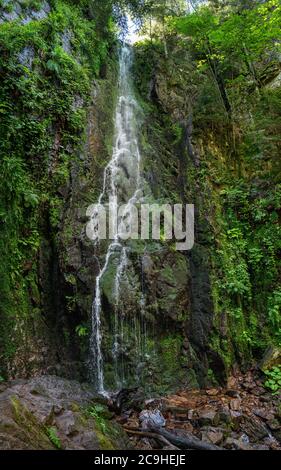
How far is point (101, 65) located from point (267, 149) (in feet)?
20.8

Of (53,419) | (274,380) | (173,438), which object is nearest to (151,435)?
(173,438)

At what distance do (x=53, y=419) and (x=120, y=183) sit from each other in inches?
243

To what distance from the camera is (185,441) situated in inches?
206

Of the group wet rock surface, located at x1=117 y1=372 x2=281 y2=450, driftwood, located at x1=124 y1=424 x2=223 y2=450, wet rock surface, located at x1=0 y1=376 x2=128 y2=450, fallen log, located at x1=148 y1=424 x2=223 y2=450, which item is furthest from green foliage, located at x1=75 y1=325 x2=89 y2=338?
fallen log, located at x1=148 y1=424 x2=223 y2=450

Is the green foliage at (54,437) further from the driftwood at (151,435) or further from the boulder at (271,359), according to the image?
the boulder at (271,359)

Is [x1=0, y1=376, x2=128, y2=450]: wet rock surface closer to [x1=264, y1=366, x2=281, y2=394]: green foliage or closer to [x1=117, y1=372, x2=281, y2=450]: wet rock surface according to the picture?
[x1=117, y1=372, x2=281, y2=450]: wet rock surface

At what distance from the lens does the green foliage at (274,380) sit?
275 inches

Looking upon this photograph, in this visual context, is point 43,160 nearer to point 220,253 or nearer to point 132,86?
point 220,253

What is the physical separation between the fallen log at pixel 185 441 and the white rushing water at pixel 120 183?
162cm

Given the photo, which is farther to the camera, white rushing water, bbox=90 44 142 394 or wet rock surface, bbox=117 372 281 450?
white rushing water, bbox=90 44 142 394

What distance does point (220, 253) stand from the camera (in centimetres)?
859

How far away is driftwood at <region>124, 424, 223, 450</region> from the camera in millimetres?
5129

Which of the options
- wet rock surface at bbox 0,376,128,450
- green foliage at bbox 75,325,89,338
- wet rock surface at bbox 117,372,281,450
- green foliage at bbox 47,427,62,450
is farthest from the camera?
green foliage at bbox 75,325,89,338

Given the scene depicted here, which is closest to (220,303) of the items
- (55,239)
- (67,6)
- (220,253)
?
(220,253)
